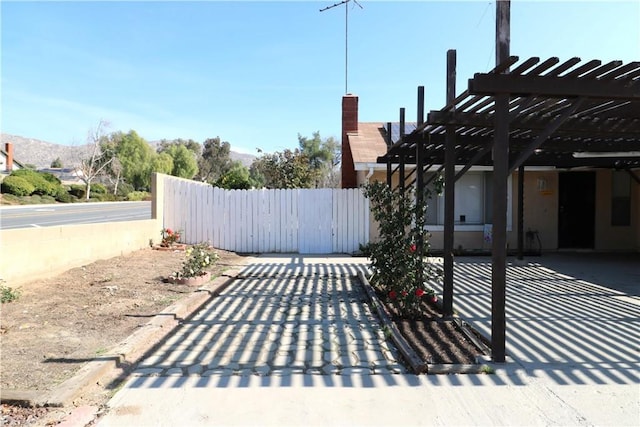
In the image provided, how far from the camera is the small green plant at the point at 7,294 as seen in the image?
17.7ft

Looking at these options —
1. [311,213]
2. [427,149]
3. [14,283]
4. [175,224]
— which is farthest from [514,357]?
[175,224]

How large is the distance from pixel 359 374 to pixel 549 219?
10228mm

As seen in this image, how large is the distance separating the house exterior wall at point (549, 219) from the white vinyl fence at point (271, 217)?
1.27m

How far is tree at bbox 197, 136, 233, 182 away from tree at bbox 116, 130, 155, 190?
6977 mm

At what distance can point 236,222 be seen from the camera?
453 inches

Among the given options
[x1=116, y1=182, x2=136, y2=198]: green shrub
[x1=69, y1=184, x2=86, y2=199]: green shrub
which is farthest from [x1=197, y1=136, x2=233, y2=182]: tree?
[x1=69, y1=184, x2=86, y2=199]: green shrub

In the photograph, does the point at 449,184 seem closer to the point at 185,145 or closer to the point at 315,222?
the point at 315,222

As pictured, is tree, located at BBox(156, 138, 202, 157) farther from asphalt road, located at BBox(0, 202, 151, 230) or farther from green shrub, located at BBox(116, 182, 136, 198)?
asphalt road, located at BBox(0, 202, 151, 230)

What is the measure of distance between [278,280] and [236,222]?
3871 millimetres

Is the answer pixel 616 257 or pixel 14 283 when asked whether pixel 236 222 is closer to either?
pixel 14 283

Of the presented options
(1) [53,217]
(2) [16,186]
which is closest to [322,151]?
(1) [53,217]

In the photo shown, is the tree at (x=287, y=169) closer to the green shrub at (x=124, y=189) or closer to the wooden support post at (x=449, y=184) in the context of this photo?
the wooden support post at (x=449, y=184)

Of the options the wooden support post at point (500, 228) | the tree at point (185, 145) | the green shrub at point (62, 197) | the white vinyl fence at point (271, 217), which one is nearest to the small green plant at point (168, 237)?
the white vinyl fence at point (271, 217)

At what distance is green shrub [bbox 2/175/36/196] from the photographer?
31.1m
